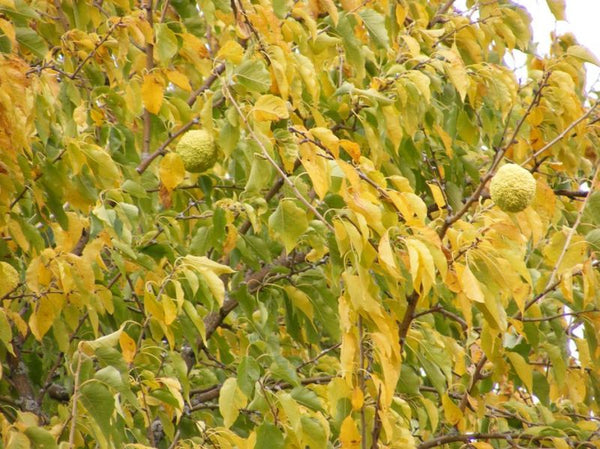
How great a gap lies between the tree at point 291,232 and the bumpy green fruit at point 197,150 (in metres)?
0.03

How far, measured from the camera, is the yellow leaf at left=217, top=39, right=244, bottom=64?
2365mm

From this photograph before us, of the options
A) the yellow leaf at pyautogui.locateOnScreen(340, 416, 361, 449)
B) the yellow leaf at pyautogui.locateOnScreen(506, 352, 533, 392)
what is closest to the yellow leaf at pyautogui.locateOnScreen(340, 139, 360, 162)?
the yellow leaf at pyautogui.locateOnScreen(340, 416, 361, 449)

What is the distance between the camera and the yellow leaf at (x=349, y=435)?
205 centimetres

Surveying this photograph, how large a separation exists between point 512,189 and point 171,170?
0.89 meters

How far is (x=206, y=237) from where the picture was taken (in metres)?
2.92

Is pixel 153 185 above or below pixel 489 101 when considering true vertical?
below

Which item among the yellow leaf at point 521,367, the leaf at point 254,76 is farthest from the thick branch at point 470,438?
the leaf at point 254,76

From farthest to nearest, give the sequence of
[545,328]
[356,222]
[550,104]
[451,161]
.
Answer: [451,161]
[545,328]
[550,104]
[356,222]

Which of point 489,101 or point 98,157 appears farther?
point 489,101

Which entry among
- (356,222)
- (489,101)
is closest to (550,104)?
(489,101)

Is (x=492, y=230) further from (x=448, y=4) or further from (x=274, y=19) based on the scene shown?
(x=448, y=4)

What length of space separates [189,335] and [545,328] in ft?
3.66

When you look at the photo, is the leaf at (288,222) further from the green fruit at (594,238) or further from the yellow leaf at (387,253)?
the green fruit at (594,238)

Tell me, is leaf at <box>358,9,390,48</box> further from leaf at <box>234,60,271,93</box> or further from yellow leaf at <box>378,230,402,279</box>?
yellow leaf at <box>378,230,402,279</box>
